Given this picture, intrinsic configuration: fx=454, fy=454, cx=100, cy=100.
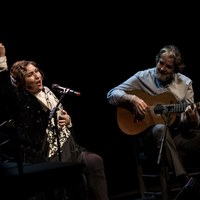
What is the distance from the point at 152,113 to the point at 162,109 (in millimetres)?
110

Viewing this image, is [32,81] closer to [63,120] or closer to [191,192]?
[63,120]

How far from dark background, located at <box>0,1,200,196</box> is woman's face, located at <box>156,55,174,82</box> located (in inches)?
30.4

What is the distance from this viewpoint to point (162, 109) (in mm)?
4156

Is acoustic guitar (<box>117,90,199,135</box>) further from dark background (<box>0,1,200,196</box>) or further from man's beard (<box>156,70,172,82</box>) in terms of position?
dark background (<box>0,1,200,196</box>)

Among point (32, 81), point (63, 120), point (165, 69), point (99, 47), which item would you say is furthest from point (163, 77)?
point (32, 81)

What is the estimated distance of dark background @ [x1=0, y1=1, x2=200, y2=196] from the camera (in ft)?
15.0

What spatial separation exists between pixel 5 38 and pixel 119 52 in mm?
1269

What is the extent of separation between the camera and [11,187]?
89.0 inches

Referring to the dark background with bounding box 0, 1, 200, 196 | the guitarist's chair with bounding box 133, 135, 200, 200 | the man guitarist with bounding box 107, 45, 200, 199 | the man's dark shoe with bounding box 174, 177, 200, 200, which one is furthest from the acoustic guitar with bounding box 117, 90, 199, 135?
the man's dark shoe with bounding box 174, 177, 200, 200

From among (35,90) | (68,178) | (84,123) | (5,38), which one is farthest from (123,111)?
(68,178)

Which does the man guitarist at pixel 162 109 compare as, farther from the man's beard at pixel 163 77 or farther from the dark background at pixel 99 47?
the dark background at pixel 99 47

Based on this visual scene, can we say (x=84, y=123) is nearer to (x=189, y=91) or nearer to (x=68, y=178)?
(x=189, y=91)

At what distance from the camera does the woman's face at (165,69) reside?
14.1 ft

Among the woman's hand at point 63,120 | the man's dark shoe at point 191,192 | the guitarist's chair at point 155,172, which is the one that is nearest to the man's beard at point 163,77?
the guitarist's chair at point 155,172
